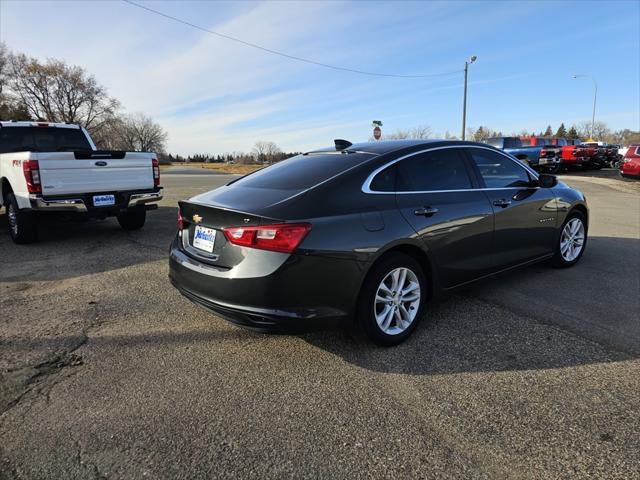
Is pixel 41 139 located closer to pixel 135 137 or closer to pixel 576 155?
pixel 576 155

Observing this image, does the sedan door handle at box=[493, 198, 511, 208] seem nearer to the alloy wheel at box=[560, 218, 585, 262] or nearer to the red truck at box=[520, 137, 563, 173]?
the alloy wheel at box=[560, 218, 585, 262]

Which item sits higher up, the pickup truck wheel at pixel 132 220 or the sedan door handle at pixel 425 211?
the sedan door handle at pixel 425 211

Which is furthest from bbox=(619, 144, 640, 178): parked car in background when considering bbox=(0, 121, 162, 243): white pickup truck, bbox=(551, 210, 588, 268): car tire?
bbox=(0, 121, 162, 243): white pickup truck

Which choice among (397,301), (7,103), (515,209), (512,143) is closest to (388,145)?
(397,301)

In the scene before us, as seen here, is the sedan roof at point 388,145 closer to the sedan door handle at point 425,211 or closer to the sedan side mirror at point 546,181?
the sedan door handle at point 425,211

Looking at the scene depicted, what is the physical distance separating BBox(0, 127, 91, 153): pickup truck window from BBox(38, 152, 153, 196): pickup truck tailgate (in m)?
1.75

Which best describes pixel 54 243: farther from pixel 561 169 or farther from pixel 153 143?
pixel 153 143

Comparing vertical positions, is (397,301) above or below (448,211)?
below

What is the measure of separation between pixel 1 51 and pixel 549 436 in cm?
6284

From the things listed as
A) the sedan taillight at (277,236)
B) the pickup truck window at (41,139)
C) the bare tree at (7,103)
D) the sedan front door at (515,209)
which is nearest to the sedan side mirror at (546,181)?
the sedan front door at (515,209)

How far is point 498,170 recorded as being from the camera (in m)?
4.57

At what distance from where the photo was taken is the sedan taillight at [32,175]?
6.04 m

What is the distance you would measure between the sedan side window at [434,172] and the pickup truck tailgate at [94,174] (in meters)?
5.13

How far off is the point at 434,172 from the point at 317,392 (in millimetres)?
2178
